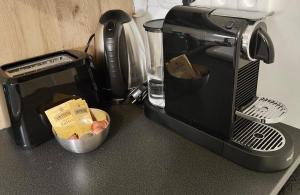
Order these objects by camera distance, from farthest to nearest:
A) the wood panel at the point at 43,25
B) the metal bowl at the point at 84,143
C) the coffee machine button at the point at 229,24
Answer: the wood panel at the point at 43,25 → the metal bowl at the point at 84,143 → the coffee machine button at the point at 229,24

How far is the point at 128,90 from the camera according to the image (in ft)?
3.31

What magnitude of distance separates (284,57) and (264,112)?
205mm

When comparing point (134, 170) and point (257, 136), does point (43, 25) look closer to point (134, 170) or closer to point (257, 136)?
point (134, 170)

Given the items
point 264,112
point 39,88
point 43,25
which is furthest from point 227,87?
point 43,25

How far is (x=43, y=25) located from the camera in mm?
909

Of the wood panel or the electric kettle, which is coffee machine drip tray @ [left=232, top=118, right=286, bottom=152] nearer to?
the electric kettle

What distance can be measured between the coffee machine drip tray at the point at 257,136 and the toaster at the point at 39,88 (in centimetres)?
45

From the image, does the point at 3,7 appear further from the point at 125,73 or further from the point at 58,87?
the point at 125,73

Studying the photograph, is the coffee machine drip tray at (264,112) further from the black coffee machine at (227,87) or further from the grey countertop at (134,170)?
the grey countertop at (134,170)

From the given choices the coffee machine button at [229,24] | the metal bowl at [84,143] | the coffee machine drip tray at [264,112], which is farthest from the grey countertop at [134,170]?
the coffee machine button at [229,24]

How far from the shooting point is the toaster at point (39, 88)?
30.1 inches

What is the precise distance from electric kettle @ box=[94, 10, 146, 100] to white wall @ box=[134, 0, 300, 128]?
0.24 metres

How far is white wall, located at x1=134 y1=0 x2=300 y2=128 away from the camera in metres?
0.75

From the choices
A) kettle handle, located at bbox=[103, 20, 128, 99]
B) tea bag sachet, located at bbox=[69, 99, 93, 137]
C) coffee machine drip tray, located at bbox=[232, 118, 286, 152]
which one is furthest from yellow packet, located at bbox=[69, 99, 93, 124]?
coffee machine drip tray, located at bbox=[232, 118, 286, 152]
